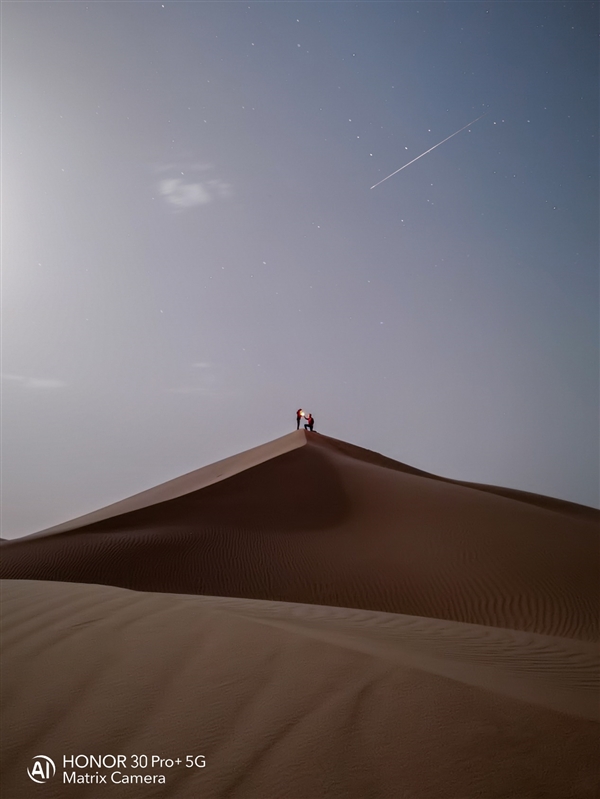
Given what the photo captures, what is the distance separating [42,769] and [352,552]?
11400mm

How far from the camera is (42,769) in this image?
264cm

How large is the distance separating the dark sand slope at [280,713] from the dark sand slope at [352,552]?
668cm

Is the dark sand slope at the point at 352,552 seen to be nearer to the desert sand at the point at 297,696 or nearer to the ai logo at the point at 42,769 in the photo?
the desert sand at the point at 297,696

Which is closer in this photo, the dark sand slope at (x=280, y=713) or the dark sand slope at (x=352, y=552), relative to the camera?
the dark sand slope at (x=280, y=713)

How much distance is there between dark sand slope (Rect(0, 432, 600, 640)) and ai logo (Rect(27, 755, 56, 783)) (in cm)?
882

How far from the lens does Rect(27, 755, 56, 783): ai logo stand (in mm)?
2580

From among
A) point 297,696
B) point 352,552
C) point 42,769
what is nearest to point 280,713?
point 297,696

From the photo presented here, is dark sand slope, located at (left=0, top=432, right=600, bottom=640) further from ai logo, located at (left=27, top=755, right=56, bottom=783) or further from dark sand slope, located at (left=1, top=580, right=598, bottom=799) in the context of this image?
ai logo, located at (left=27, top=755, right=56, bottom=783)

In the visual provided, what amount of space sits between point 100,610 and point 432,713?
11.3 ft

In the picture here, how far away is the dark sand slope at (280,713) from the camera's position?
2502 mm

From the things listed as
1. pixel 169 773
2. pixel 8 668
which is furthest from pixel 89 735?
pixel 8 668

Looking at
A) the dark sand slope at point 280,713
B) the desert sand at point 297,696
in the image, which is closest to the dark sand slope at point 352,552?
the desert sand at point 297,696

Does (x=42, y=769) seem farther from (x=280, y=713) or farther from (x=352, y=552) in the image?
(x=352, y=552)

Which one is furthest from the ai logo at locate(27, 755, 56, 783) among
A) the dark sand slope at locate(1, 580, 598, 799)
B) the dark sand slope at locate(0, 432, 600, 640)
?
the dark sand slope at locate(0, 432, 600, 640)
